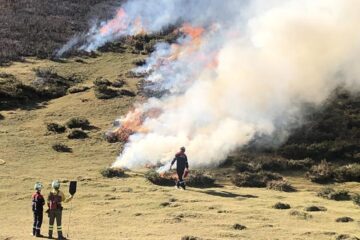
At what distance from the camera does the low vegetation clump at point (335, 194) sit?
1117 inches

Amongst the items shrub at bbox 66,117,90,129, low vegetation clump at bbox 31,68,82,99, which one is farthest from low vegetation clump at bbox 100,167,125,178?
low vegetation clump at bbox 31,68,82,99

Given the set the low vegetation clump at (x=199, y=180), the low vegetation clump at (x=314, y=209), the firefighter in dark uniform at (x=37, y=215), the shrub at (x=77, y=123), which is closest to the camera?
the firefighter in dark uniform at (x=37, y=215)

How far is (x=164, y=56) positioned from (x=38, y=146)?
23.4 m

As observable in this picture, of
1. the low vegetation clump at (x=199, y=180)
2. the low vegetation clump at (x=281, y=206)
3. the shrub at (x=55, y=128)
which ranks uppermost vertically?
the shrub at (x=55, y=128)

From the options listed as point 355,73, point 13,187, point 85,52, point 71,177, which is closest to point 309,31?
point 355,73

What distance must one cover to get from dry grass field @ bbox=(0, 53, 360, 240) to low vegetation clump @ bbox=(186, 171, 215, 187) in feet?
2.36

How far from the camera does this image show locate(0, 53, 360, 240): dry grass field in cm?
2152

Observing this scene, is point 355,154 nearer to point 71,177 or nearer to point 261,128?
point 261,128

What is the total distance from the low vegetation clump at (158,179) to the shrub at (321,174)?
8368 millimetres

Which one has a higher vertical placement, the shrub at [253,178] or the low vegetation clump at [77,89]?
the low vegetation clump at [77,89]

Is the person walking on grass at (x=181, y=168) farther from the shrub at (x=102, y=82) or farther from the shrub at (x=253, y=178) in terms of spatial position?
the shrub at (x=102, y=82)

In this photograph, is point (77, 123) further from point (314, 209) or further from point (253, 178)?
point (314, 209)

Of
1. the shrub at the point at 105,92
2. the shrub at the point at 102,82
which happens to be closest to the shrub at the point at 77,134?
the shrub at the point at 105,92

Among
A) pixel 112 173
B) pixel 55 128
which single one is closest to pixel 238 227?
pixel 112 173
